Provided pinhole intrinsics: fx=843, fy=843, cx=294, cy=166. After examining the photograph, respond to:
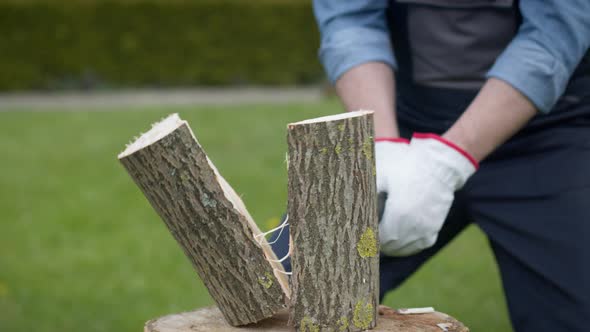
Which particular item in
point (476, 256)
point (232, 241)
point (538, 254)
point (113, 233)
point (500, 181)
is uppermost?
point (232, 241)

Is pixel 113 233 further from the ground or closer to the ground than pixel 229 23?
closer to the ground

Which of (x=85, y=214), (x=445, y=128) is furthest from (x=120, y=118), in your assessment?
(x=445, y=128)

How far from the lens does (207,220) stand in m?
1.65

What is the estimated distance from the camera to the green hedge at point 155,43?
39.4 ft

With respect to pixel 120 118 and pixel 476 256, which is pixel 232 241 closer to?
pixel 476 256

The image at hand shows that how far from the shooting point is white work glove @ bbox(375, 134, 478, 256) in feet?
6.05

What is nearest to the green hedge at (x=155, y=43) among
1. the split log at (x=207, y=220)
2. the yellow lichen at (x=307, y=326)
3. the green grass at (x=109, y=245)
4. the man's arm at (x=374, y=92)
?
the green grass at (x=109, y=245)

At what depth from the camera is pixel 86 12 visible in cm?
1203

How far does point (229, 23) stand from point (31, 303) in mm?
8946

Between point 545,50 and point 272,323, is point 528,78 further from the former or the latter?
point 272,323

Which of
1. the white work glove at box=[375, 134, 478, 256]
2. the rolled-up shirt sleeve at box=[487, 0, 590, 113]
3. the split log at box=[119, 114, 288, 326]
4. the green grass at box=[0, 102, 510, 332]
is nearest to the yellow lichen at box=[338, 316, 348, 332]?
the split log at box=[119, 114, 288, 326]

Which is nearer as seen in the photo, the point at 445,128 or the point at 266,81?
the point at 445,128

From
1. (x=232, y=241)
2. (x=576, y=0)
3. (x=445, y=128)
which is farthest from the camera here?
(x=445, y=128)

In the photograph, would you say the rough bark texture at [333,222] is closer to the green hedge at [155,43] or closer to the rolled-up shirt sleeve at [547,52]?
the rolled-up shirt sleeve at [547,52]
